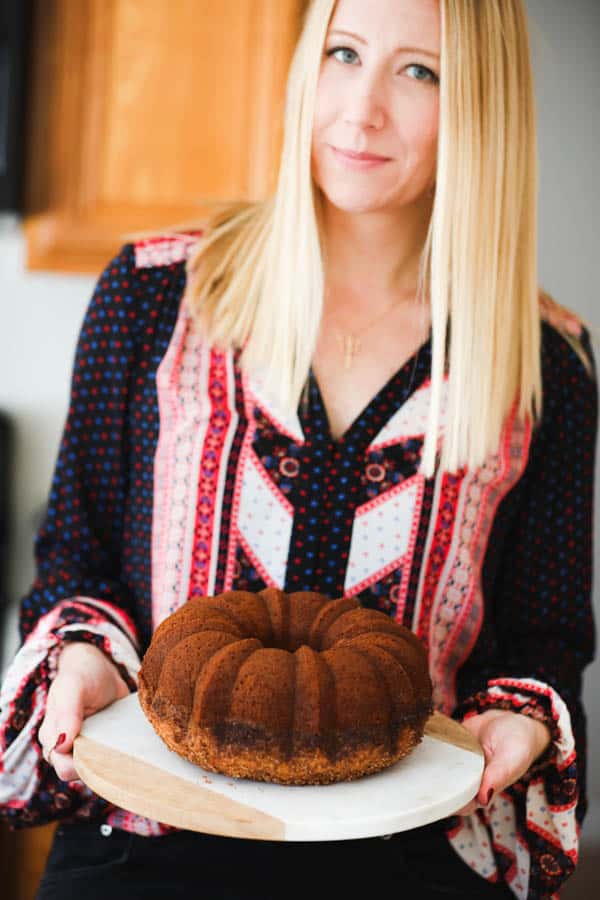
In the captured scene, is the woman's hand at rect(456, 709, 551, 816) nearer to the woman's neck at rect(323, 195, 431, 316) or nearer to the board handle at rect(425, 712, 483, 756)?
the board handle at rect(425, 712, 483, 756)

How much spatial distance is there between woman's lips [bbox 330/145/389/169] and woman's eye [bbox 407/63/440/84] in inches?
3.7

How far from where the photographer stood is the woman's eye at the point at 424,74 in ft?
3.48

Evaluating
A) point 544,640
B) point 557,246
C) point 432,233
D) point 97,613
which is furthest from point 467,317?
point 557,246

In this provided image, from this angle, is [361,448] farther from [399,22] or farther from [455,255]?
[399,22]

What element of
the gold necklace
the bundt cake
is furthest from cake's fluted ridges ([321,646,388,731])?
the gold necklace

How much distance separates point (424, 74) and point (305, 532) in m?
0.51

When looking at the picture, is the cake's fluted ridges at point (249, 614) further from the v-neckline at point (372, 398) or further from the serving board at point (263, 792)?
the v-neckline at point (372, 398)

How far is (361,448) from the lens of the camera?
3.66 ft

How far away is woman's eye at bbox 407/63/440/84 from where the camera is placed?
3.48 ft

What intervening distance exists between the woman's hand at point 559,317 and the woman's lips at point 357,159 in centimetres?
33

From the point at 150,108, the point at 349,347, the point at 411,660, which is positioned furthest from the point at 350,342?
the point at 150,108

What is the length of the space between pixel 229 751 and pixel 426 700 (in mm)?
184

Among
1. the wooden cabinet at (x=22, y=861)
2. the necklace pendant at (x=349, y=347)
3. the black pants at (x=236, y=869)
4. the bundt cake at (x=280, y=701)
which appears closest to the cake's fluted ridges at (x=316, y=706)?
the bundt cake at (x=280, y=701)

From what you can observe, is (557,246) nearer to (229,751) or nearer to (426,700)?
(426,700)
